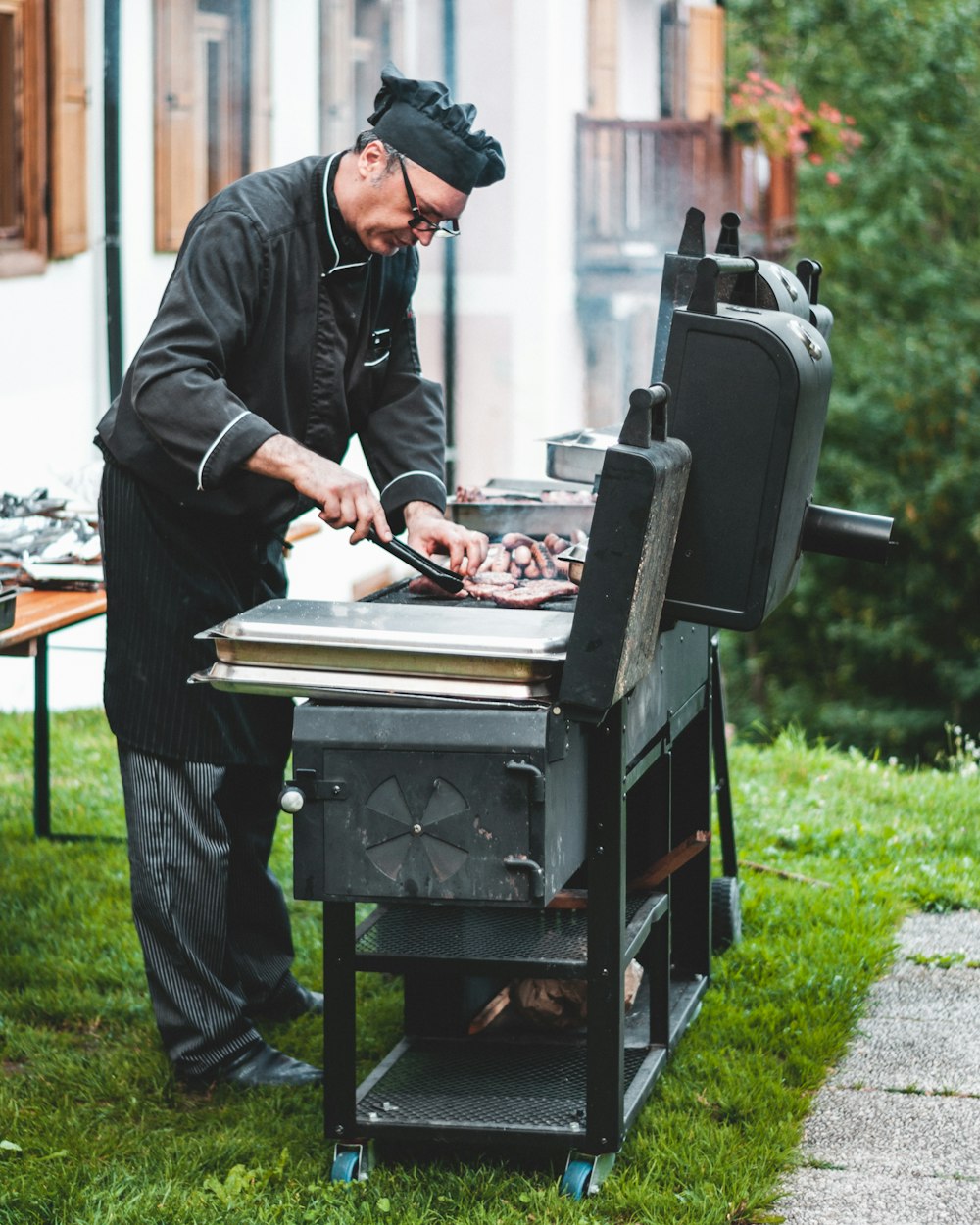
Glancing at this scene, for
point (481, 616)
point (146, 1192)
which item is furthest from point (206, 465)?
point (146, 1192)

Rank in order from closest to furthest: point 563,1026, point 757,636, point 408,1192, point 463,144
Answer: point 408,1192
point 463,144
point 563,1026
point 757,636

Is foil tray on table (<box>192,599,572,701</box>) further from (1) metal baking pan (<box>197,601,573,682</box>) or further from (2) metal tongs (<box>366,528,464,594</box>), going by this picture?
(2) metal tongs (<box>366,528,464,594</box>)

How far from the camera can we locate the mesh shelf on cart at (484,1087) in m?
3.17

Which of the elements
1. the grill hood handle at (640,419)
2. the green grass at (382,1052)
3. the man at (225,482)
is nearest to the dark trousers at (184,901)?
the man at (225,482)

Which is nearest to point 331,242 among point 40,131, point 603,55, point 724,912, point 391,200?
point 391,200

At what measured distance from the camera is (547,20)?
463 inches

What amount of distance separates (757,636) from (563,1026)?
52.9 feet

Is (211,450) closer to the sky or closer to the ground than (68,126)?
closer to the ground

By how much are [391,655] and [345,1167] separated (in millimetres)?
1082

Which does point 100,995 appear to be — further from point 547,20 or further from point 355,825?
point 547,20

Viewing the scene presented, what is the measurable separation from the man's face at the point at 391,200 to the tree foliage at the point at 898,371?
43.7 feet

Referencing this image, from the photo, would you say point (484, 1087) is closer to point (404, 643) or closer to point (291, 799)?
point (291, 799)

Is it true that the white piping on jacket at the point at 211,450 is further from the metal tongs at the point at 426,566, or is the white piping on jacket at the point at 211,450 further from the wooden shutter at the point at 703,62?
the wooden shutter at the point at 703,62

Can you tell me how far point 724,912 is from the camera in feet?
14.4
